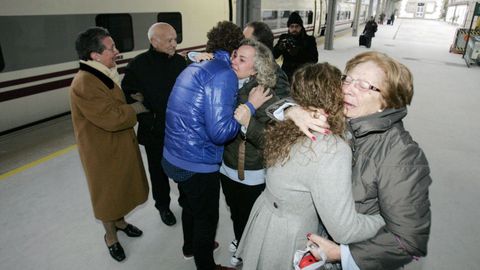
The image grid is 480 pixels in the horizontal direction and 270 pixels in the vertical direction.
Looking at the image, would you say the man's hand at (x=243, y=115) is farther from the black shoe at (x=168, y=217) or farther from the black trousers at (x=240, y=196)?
the black shoe at (x=168, y=217)

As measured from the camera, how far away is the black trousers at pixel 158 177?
3025 millimetres

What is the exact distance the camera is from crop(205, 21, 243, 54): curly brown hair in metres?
2.11

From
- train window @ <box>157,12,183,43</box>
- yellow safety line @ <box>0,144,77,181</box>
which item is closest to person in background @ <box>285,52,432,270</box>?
yellow safety line @ <box>0,144,77,181</box>

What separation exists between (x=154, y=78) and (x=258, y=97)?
1.19 m

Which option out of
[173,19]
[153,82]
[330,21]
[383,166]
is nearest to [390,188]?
[383,166]

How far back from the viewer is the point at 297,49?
189 inches

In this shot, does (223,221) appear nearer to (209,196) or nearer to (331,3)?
(209,196)

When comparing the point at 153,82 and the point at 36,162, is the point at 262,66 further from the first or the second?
the point at 36,162

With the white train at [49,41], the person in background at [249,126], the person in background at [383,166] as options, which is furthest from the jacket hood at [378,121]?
the white train at [49,41]

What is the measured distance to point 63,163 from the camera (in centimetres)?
424

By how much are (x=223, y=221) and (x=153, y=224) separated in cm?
73

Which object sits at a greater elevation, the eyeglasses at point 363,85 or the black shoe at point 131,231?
the eyeglasses at point 363,85

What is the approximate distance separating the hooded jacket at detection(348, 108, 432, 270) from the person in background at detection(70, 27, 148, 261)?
5.75 feet

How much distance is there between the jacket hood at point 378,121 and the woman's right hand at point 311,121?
0.51 ft
